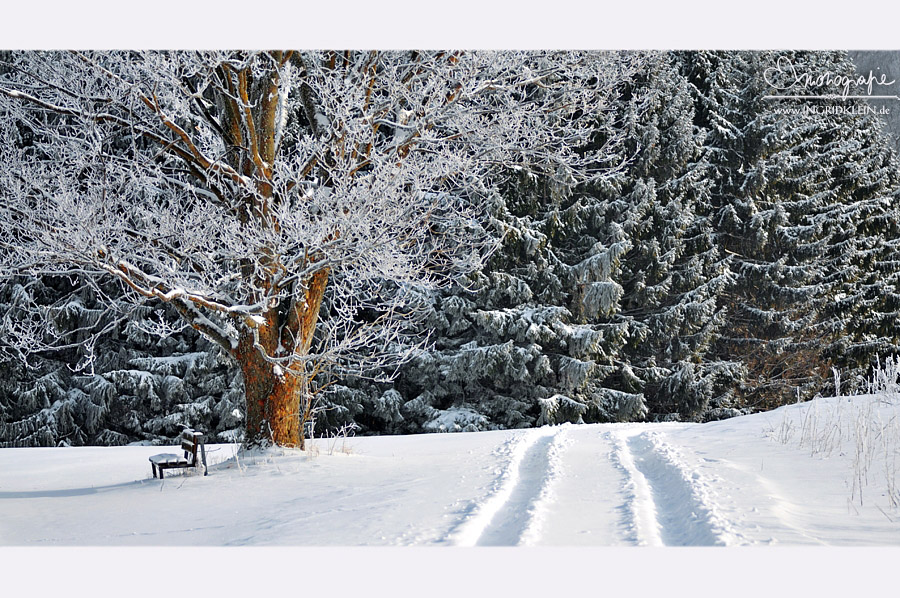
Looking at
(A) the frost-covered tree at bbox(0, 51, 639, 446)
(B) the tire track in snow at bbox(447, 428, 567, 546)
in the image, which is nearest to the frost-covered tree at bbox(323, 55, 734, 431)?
(A) the frost-covered tree at bbox(0, 51, 639, 446)

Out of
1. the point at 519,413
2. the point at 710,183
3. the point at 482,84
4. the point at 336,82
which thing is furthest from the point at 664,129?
the point at 336,82

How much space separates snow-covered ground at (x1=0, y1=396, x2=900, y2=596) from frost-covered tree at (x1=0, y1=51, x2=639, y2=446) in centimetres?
111

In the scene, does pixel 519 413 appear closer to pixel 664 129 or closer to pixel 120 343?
pixel 664 129

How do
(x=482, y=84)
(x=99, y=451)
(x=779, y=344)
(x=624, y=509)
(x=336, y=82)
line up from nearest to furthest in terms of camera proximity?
(x=624, y=509)
(x=336, y=82)
(x=482, y=84)
(x=99, y=451)
(x=779, y=344)

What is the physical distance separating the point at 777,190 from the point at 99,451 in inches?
437

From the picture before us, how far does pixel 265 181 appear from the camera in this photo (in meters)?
6.00

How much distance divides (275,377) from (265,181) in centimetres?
182

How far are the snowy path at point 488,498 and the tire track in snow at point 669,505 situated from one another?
0.01 m

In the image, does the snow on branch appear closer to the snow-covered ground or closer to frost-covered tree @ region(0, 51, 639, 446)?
frost-covered tree @ region(0, 51, 639, 446)

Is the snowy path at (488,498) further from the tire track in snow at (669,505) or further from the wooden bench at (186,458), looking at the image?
the wooden bench at (186,458)

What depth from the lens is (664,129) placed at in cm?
1381

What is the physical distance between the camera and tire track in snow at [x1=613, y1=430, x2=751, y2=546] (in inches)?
154

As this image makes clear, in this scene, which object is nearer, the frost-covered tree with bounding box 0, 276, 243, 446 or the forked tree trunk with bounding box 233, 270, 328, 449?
the forked tree trunk with bounding box 233, 270, 328, 449

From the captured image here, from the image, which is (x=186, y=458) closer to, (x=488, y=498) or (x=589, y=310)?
(x=488, y=498)
